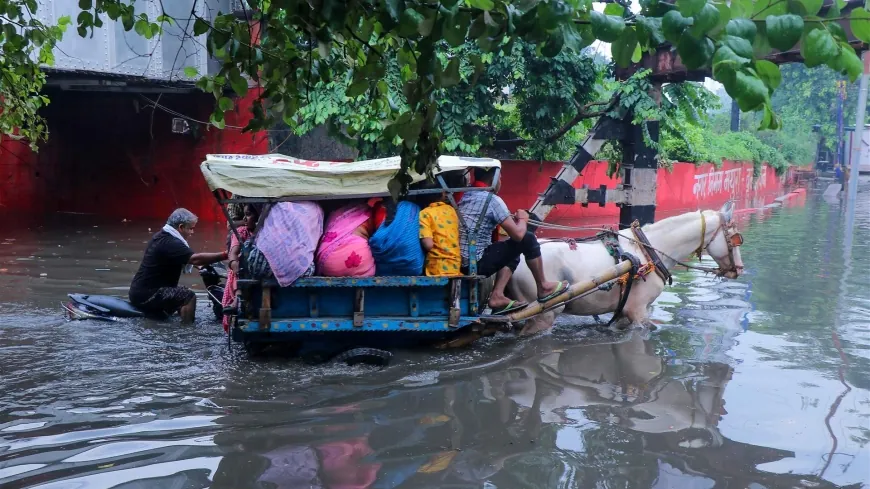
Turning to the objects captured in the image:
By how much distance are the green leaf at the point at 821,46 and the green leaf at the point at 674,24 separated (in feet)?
1.35

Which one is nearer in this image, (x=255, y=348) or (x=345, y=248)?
(x=345, y=248)

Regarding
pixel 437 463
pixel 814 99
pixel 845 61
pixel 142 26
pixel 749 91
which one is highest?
pixel 814 99

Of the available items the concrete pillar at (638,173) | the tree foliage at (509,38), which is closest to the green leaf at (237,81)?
the tree foliage at (509,38)

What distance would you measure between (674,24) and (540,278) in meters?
4.22

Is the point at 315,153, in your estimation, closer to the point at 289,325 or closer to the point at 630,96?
the point at 630,96

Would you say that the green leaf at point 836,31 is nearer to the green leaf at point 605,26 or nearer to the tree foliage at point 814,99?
the green leaf at point 605,26

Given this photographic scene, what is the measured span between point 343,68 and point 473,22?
166 cm

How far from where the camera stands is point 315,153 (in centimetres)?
1633

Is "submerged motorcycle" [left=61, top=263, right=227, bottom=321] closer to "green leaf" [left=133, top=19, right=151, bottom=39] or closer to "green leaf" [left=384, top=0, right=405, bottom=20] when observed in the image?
"green leaf" [left=133, top=19, right=151, bottom=39]

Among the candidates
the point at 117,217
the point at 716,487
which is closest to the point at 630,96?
A: the point at 716,487

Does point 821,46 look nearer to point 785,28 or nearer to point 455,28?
point 785,28

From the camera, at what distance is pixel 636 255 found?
24.4 ft

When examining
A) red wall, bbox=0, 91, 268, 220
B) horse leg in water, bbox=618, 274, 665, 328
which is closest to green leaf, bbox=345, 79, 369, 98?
horse leg in water, bbox=618, 274, 665, 328

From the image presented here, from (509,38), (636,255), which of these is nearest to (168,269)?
(636,255)
